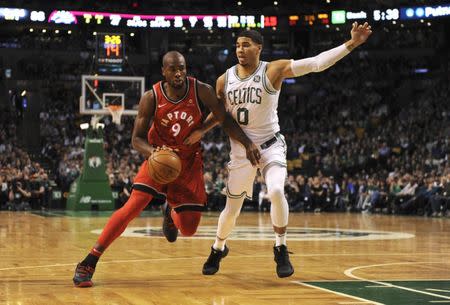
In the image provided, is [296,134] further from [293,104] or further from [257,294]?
[257,294]

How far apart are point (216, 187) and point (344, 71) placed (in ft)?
52.0

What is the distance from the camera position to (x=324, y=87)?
4109cm

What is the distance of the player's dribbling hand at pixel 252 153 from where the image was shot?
7.73 m

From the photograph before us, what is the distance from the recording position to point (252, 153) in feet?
25.4

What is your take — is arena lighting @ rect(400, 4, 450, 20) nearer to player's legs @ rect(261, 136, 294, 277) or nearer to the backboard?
the backboard

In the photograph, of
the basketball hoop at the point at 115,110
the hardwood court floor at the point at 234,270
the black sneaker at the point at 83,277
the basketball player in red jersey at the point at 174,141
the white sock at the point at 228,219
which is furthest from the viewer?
the basketball hoop at the point at 115,110

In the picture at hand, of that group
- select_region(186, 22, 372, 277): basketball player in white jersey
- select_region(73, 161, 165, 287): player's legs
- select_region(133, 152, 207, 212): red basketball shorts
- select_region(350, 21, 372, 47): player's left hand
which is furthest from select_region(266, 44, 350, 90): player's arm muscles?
select_region(73, 161, 165, 287): player's legs

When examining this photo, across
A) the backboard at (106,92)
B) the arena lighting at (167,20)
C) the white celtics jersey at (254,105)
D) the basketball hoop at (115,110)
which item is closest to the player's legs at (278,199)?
the white celtics jersey at (254,105)

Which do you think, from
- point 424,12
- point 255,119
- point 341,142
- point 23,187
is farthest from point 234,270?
point 424,12

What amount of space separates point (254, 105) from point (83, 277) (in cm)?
224

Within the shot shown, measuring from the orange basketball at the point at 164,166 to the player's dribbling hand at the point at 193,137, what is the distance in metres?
0.37

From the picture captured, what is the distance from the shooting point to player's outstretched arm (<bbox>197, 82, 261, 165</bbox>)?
7.62 meters

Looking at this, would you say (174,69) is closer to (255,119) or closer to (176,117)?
(176,117)

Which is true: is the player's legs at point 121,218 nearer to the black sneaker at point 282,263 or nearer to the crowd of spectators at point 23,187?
the black sneaker at point 282,263
